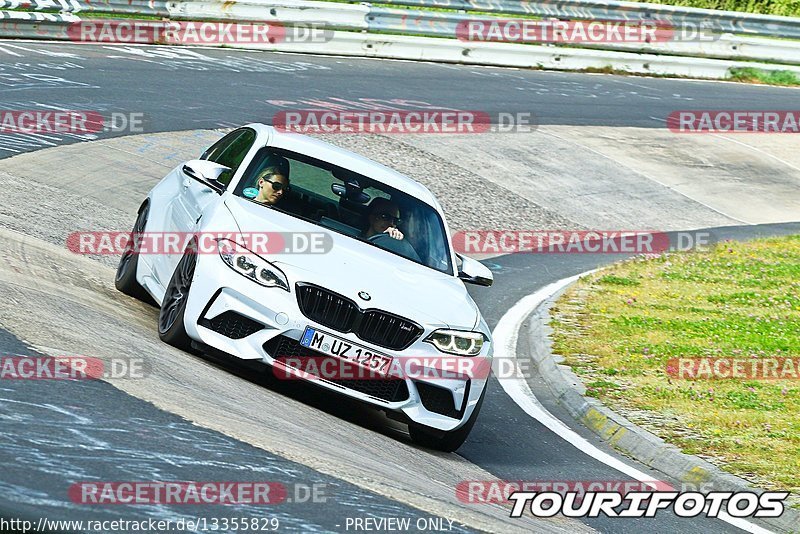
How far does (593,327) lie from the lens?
41.7ft

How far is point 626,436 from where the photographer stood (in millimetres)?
9312

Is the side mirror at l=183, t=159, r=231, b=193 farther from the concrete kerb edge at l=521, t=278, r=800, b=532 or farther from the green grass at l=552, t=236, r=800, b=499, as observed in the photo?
the green grass at l=552, t=236, r=800, b=499

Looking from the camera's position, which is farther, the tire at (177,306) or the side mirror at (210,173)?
the side mirror at (210,173)

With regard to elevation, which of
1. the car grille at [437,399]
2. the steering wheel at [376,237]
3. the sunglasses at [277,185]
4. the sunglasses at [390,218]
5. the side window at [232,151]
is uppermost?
the side window at [232,151]

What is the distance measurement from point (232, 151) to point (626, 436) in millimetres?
3629

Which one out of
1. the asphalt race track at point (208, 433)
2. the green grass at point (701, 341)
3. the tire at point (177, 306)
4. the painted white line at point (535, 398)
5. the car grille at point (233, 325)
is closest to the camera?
the asphalt race track at point (208, 433)

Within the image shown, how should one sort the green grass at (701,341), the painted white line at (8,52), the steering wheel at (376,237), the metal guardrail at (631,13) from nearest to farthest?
the steering wheel at (376,237) → the green grass at (701,341) → the painted white line at (8,52) → the metal guardrail at (631,13)

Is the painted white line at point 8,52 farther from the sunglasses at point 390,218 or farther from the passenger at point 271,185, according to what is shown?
the sunglasses at point 390,218

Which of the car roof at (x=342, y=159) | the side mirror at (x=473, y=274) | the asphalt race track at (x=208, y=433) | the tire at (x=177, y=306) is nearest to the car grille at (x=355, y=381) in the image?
the asphalt race track at (x=208, y=433)

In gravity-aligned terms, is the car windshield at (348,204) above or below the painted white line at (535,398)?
above

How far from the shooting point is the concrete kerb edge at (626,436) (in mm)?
8219

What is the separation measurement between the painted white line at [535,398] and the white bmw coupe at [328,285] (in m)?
1.23

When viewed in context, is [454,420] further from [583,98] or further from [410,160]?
[583,98]

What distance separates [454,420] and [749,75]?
23.7 m
